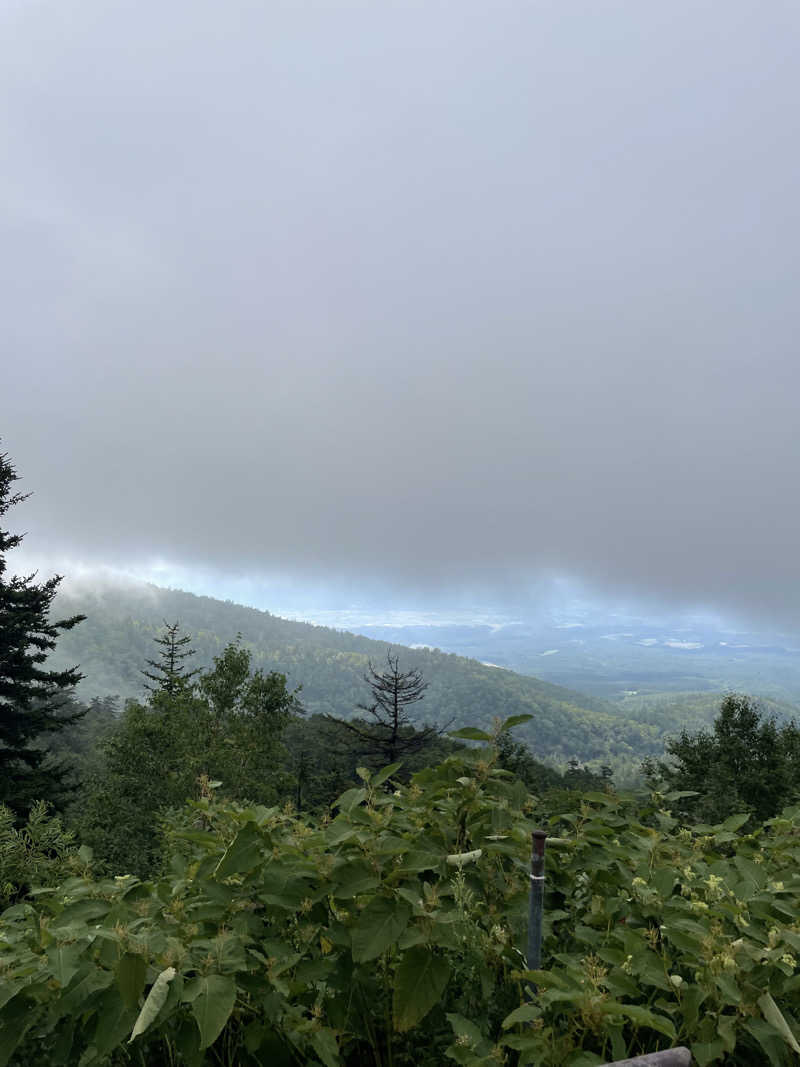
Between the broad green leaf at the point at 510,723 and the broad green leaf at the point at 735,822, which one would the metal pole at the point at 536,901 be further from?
the broad green leaf at the point at 735,822

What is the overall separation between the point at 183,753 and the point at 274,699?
6693mm

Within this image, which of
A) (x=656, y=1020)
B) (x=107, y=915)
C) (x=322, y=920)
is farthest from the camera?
(x=322, y=920)

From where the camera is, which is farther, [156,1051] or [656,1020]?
[156,1051]

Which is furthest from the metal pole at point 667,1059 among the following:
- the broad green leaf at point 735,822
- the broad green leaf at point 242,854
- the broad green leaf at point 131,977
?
the broad green leaf at point 735,822

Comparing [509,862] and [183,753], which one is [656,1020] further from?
[183,753]

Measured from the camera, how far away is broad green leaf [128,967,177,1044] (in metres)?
1.35

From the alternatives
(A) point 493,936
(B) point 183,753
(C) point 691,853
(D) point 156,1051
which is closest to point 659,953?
(A) point 493,936

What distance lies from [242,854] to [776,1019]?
1.60 metres

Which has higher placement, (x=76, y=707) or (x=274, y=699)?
(x=274, y=699)

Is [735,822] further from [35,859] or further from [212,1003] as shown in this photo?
[35,859]

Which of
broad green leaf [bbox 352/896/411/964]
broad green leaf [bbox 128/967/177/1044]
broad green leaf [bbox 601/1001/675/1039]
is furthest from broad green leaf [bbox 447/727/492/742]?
broad green leaf [bbox 128/967/177/1044]

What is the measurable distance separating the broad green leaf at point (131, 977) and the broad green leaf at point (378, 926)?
0.59 meters

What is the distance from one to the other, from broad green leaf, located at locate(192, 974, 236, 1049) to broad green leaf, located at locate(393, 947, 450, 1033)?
51 cm

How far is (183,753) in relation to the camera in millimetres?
32188
